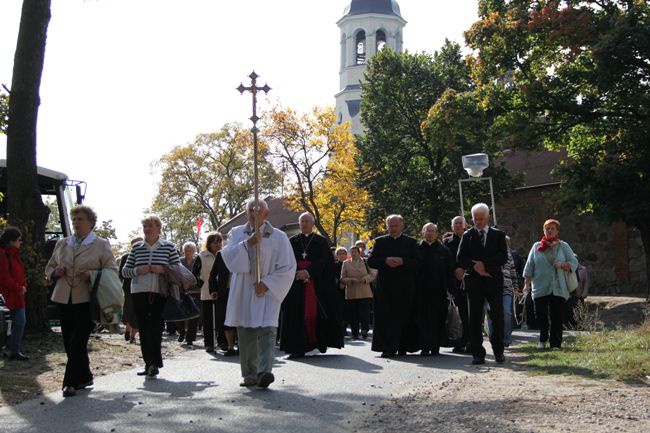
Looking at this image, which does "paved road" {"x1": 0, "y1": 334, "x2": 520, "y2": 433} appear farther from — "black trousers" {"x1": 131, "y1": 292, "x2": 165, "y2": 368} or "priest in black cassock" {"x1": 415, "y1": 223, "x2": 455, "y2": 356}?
"priest in black cassock" {"x1": 415, "y1": 223, "x2": 455, "y2": 356}

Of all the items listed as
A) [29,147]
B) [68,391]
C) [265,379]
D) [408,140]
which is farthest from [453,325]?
[408,140]

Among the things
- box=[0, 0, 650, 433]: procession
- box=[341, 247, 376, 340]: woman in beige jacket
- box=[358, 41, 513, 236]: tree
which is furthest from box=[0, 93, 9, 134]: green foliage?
box=[358, 41, 513, 236]: tree

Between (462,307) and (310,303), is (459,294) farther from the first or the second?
(310,303)

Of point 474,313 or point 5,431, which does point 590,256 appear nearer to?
point 474,313

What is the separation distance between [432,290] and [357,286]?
5.18m

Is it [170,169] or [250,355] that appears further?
[170,169]

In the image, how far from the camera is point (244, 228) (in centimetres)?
906

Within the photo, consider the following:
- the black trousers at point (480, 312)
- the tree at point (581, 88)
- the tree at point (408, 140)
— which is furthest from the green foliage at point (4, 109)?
the tree at point (408, 140)

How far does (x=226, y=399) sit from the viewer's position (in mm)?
7984

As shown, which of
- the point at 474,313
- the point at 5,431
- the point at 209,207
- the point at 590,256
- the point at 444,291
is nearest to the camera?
the point at 5,431

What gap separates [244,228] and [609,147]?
61.9ft

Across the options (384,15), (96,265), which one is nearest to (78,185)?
(96,265)

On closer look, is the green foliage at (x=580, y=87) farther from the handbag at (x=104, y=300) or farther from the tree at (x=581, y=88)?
the handbag at (x=104, y=300)

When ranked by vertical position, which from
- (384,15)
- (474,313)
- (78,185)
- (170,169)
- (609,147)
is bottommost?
(474,313)
